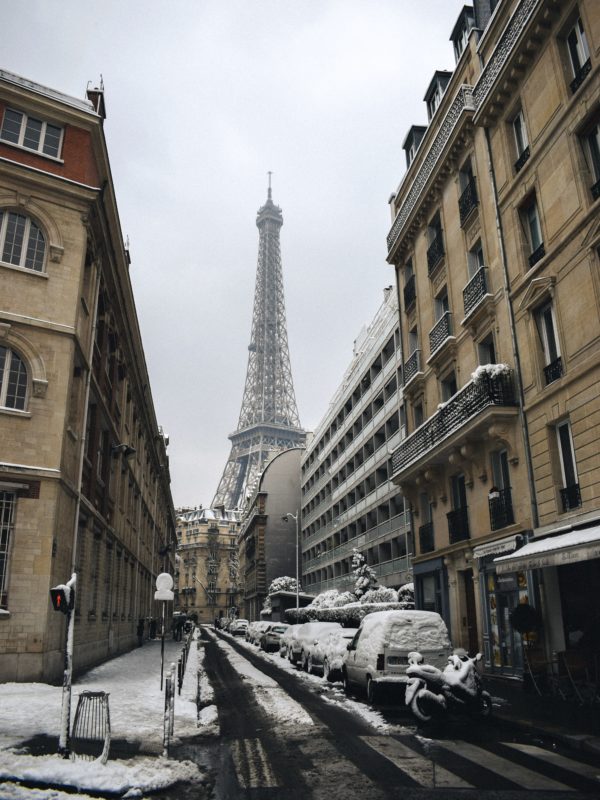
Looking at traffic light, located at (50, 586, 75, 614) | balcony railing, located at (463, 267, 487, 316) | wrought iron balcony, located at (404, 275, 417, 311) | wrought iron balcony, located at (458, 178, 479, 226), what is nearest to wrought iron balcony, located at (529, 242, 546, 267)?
balcony railing, located at (463, 267, 487, 316)

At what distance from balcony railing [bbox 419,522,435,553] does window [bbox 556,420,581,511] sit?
9177 millimetres

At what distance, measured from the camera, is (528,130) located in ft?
63.2

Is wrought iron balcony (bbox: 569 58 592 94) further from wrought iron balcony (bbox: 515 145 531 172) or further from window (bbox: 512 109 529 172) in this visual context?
window (bbox: 512 109 529 172)

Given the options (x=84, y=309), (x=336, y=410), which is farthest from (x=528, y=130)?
(x=336, y=410)

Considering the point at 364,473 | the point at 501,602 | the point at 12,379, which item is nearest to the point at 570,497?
the point at 501,602

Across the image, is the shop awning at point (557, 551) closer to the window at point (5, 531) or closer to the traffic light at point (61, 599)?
the traffic light at point (61, 599)

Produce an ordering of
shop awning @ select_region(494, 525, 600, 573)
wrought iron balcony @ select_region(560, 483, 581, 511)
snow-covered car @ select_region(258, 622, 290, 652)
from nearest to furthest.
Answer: shop awning @ select_region(494, 525, 600, 573)
wrought iron balcony @ select_region(560, 483, 581, 511)
snow-covered car @ select_region(258, 622, 290, 652)

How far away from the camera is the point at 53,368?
59.9ft

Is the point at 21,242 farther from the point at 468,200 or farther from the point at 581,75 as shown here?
the point at 581,75

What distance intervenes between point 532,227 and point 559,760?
48.7ft

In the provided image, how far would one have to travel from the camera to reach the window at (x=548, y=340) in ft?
57.1

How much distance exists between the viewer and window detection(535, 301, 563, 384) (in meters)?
17.4

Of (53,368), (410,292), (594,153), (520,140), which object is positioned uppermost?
(520,140)

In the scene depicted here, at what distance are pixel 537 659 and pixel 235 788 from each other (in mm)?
11467
